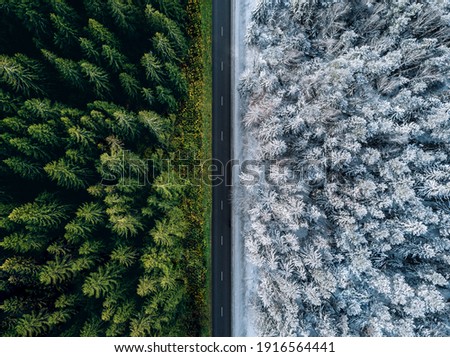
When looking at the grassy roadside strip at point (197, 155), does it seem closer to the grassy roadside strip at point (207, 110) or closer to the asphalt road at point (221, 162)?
the grassy roadside strip at point (207, 110)

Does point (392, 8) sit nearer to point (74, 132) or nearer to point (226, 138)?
point (226, 138)

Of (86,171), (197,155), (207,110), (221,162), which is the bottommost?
(86,171)

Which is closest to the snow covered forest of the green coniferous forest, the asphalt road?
the asphalt road

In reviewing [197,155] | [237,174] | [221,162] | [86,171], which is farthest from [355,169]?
[86,171]

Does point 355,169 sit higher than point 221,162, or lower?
lower

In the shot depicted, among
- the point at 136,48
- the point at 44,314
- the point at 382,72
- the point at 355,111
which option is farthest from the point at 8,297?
the point at 382,72

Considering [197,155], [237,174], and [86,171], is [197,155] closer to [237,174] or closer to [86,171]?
[237,174]

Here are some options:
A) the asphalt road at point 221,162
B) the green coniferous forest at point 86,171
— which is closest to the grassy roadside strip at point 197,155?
the asphalt road at point 221,162
